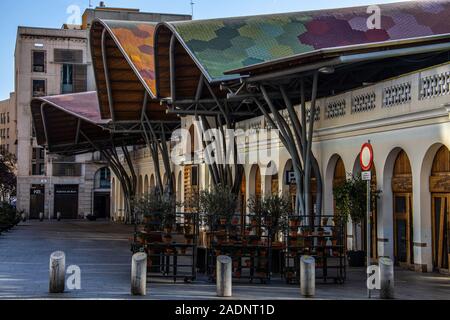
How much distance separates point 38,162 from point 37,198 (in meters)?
4.21

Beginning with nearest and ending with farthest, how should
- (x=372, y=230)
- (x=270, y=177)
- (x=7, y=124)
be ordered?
(x=372, y=230), (x=270, y=177), (x=7, y=124)

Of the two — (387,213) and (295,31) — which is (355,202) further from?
(295,31)

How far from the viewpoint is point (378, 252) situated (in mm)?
25234

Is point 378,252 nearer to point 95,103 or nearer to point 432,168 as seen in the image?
point 432,168

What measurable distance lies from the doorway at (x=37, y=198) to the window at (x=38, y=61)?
13363 mm

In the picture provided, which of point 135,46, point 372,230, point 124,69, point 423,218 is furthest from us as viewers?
point 124,69

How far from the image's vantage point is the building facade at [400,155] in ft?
72.3

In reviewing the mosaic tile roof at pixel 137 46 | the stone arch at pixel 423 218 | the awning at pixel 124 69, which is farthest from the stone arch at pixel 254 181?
the stone arch at pixel 423 218

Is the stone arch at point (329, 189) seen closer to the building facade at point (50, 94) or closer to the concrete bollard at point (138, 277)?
the concrete bollard at point (138, 277)

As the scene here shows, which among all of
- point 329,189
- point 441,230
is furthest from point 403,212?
point 329,189

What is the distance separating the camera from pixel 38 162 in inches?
3733

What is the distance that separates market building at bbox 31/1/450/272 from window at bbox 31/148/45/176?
45315 millimetres

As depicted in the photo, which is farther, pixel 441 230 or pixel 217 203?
pixel 217 203
